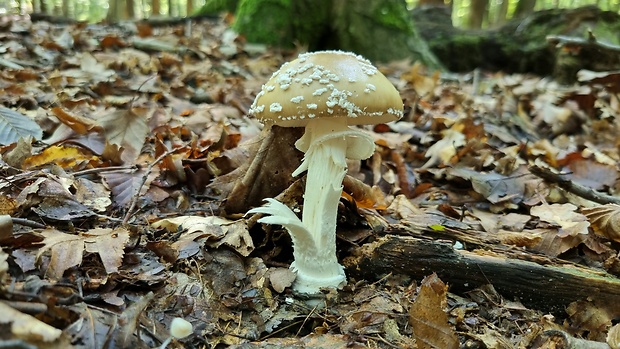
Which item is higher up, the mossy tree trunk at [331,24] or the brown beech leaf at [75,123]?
the mossy tree trunk at [331,24]

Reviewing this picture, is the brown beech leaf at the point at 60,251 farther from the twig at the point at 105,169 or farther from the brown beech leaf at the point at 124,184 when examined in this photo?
the twig at the point at 105,169

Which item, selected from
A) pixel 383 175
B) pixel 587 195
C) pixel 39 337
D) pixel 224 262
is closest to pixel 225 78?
pixel 383 175

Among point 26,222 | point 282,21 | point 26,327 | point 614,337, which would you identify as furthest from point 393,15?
point 26,327

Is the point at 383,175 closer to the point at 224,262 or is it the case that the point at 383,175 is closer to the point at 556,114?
the point at 224,262

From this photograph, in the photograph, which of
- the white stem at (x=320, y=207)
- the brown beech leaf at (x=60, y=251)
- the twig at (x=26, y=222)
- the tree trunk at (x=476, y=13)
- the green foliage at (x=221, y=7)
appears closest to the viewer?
the brown beech leaf at (x=60, y=251)

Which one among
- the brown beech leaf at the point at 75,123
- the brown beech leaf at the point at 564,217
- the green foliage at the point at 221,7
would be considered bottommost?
the brown beech leaf at the point at 564,217

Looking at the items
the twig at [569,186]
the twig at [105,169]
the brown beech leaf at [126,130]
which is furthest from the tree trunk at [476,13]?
the twig at [105,169]

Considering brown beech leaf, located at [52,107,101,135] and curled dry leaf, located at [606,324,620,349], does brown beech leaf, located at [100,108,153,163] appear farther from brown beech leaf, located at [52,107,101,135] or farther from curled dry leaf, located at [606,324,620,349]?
curled dry leaf, located at [606,324,620,349]
